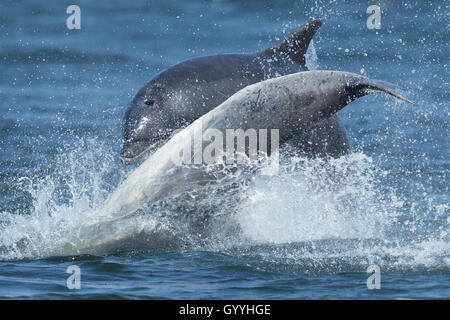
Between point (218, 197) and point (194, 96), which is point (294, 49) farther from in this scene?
point (218, 197)

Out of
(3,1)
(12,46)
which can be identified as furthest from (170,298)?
(3,1)

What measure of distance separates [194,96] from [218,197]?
185 cm

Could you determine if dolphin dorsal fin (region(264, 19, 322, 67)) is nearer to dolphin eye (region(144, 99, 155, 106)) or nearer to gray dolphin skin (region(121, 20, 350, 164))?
gray dolphin skin (region(121, 20, 350, 164))

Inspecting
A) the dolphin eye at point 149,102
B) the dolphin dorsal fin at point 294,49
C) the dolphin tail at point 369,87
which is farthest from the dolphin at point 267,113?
the dolphin dorsal fin at point 294,49

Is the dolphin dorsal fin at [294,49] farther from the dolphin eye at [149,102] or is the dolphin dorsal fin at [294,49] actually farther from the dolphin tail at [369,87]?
the dolphin tail at [369,87]

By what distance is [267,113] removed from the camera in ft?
24.2

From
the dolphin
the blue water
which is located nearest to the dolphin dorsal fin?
the blue water

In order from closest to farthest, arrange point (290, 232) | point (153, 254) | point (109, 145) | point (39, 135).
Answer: point (153, 254) → point (290, 232) → point (109, 145) → point (39, 135)

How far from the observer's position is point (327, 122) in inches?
352

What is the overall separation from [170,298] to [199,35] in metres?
14.2

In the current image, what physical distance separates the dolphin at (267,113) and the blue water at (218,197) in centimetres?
32

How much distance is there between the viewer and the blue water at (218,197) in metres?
6.80

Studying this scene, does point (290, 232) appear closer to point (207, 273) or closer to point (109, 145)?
point (207, 273)

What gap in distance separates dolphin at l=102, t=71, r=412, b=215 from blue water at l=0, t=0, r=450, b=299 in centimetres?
32
